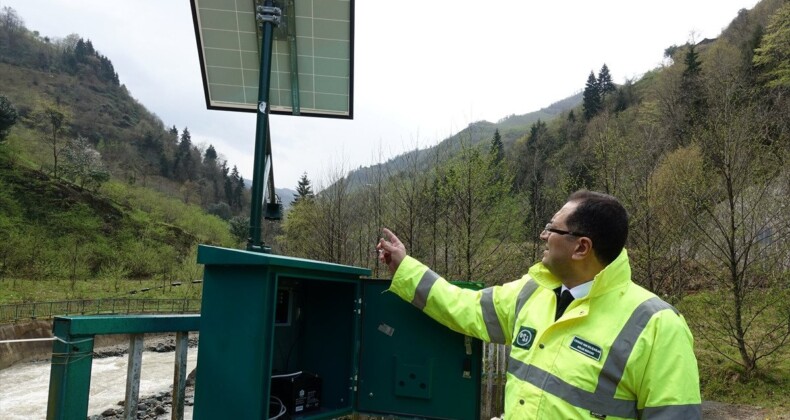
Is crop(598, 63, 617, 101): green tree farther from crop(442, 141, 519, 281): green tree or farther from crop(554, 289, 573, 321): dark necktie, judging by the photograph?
crop(554, 289, 573, 321): dark necktie

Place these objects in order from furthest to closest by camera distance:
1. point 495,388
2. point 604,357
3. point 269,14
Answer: point 495,388 → point 269,14 → point 604,357

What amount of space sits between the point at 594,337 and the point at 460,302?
2.85ft

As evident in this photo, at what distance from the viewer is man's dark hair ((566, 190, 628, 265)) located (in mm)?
2025

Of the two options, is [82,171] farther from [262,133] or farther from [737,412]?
[737,412]

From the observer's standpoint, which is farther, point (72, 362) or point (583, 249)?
point (583, 249)

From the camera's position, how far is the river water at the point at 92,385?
15.5 metres

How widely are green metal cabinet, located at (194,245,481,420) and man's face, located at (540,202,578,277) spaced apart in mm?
926

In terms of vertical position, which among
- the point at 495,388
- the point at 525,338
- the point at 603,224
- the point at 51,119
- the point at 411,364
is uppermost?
the point at 51,119

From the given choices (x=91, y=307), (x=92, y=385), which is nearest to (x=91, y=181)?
(x=91, y=307)

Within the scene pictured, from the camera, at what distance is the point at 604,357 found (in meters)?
1.80

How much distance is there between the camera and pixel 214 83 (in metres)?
4.28

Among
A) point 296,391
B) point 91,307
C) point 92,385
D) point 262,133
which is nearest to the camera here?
point 296,391

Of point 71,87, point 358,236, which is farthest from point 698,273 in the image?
point 71,87

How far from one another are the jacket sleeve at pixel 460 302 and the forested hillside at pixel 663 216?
9.86 m
